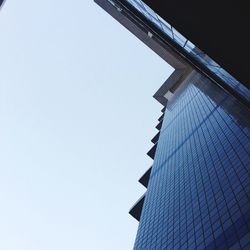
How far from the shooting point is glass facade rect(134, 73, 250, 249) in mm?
14664

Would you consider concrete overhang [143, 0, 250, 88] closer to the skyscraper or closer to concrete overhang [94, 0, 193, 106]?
the skyscraper

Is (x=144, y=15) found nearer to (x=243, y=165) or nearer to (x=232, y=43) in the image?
(x=243, y=165)

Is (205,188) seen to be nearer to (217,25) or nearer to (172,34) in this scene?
(172,34)

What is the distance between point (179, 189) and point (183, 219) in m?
5.04

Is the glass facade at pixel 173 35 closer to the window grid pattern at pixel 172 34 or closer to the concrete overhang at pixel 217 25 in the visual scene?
the window grid pattern at pixel 172 34

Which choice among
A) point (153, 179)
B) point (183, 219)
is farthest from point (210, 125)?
point (183, 219)

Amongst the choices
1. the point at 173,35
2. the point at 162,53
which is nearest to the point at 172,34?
the point at 173,35

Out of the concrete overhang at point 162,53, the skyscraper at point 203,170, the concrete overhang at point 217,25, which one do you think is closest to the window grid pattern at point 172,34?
the skyscraper at point 203,170

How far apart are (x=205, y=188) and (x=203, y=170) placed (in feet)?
9.36

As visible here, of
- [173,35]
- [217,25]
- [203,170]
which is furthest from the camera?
[203,170]

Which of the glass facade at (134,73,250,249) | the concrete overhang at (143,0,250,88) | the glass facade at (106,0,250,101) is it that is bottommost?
the glass facade at (134,73,250,249)

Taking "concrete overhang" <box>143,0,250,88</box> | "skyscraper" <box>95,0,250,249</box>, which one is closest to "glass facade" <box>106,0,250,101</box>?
"skyscraper" <box>95,0,250,249</box>

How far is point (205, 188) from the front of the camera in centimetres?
1977

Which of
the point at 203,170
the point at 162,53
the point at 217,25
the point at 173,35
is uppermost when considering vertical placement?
the point at 217,25
